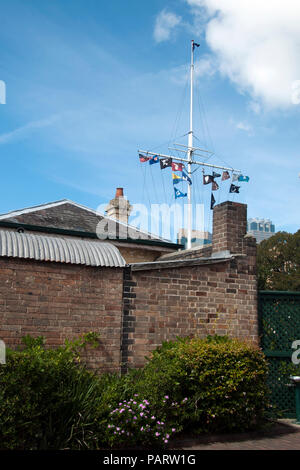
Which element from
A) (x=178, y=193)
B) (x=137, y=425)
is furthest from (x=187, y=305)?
(x=178, y=193)

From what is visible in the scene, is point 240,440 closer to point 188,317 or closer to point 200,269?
point 188,317

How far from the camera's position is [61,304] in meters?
7.12

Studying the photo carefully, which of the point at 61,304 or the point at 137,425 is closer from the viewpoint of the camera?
the point at 137,425

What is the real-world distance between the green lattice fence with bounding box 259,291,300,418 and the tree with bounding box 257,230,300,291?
109 feet

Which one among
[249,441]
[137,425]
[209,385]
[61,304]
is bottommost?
[249,441]

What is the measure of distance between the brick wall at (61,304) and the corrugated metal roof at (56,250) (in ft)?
0.36

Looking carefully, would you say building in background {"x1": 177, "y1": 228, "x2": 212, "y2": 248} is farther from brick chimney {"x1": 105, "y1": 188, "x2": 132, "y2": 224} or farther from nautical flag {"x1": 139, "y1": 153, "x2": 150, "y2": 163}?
brick chimney {"x1": 105, "y1": 188, "x2": 132, "y2": 224}

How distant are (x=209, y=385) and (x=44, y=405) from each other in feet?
8.46

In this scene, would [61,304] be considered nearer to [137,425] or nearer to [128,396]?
[128,396]

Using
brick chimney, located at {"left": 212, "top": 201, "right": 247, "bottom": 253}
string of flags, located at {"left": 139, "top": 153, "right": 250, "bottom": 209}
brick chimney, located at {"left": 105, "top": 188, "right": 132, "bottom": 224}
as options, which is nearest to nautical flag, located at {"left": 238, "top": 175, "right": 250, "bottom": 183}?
string of flags, located at {"left": 139, "top": 153, "right": 250, "bottom": 209}

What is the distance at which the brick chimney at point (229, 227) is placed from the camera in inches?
361

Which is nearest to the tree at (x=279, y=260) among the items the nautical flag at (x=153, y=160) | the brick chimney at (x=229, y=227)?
the nautical flag at (x=153, y=160)
